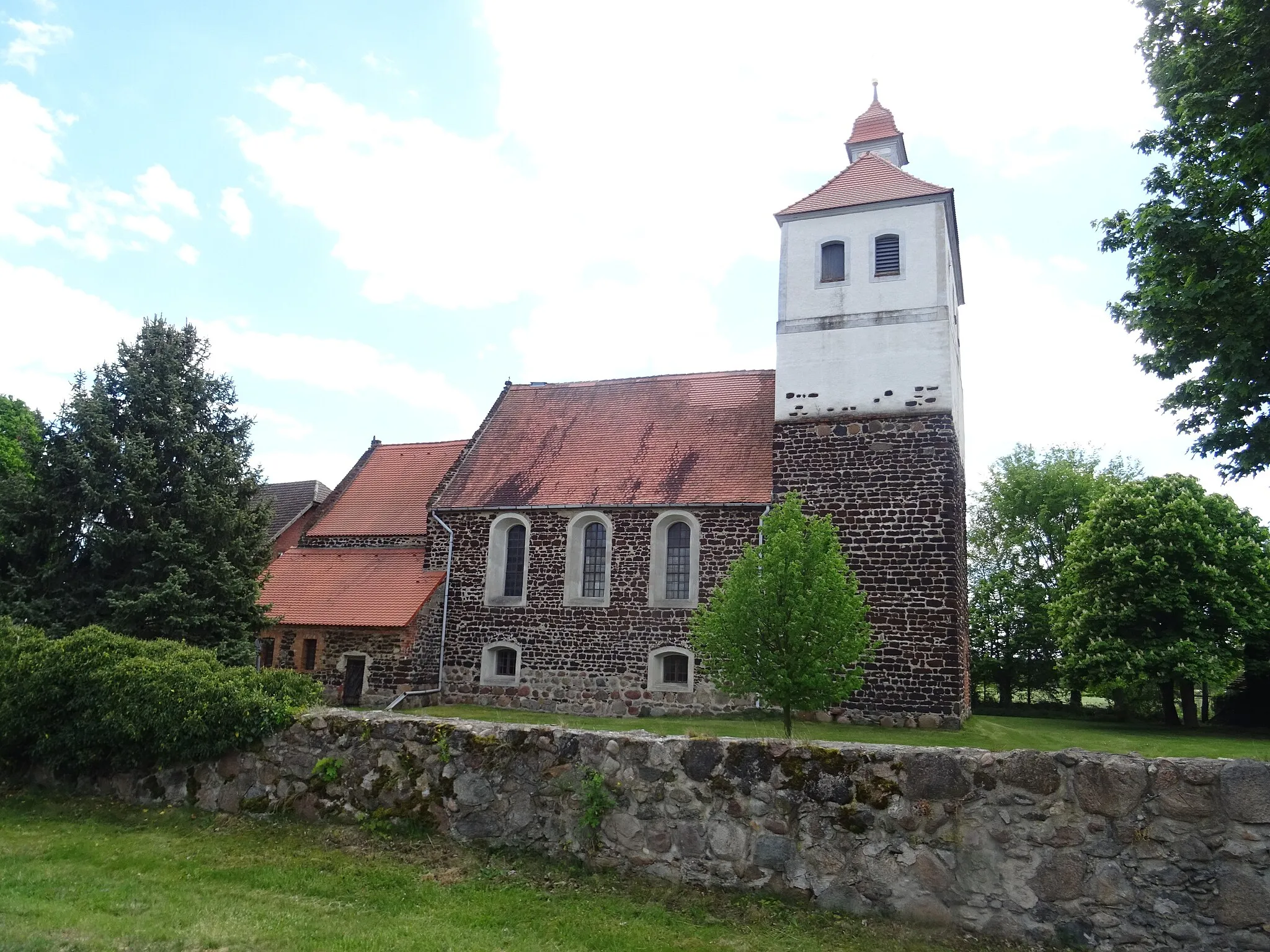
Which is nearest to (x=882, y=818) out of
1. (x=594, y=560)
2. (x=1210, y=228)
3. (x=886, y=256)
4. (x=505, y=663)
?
(x=1210, y=228)

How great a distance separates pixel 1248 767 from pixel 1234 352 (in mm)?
7926

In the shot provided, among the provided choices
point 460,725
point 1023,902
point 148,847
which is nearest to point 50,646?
point 148,847

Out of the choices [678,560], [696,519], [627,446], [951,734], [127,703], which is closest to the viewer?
[127,703]

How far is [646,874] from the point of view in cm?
655

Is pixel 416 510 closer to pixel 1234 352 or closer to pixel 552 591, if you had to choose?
pixel 552 591

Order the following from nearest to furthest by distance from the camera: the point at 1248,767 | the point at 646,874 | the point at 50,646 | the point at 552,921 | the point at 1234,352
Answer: the point at 1248,767
the point at 552,921
the point at 646,874
the point at 50,646
the point at 1234,352

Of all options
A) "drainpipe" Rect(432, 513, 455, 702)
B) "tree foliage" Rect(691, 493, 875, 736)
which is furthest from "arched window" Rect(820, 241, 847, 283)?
"drainpipe" Rect(432, 513, 455, 702)

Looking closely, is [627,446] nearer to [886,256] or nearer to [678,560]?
[678,560]

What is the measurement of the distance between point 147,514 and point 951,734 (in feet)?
54.3

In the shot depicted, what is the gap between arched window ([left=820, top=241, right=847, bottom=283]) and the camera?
69.7 feet

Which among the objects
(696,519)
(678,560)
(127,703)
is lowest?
(127,703)

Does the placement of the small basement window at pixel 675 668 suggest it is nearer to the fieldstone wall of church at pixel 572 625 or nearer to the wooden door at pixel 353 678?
the fieldstone wall of church at pixel 572 625

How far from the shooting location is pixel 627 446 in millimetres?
22812

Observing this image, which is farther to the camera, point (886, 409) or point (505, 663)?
point (505, 663)
